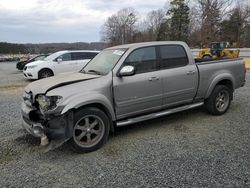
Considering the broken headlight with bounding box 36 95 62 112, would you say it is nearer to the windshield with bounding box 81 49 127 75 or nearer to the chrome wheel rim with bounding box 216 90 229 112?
the windshield with bounding box 81 49 127 75

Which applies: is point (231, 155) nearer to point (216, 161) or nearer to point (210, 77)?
point (216, 161)

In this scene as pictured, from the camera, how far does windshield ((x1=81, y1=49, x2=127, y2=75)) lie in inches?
195

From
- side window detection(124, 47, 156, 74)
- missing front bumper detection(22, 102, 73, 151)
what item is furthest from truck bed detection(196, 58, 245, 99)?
missing front bumper detection(22, 102, 73, 151)

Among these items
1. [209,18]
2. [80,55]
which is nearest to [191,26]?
[209,18]

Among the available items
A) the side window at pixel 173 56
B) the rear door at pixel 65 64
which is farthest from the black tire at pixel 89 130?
the rear door at pixel 65 64

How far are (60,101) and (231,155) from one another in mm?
2779

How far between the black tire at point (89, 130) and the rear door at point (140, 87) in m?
0.38

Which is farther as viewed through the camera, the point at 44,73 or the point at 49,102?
the point at 44,73

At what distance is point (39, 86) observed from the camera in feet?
14.9

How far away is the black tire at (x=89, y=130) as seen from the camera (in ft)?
14.0

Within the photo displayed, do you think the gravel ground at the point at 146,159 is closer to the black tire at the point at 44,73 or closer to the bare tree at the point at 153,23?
the black tire at the point at 44,73

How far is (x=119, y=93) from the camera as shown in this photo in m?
Answer: 4.65

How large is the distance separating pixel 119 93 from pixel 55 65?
1005cm

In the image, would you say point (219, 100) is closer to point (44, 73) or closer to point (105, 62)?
point (105, 62)
